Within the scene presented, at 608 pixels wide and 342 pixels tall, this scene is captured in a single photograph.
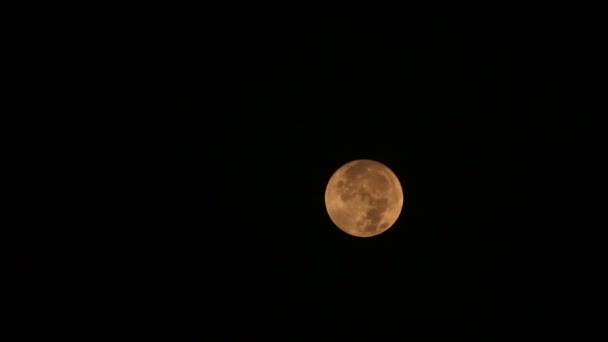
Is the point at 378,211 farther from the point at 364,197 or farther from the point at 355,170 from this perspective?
the point at 355,170

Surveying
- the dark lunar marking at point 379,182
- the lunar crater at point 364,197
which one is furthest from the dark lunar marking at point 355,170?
the dark lunar marking at point 379,182

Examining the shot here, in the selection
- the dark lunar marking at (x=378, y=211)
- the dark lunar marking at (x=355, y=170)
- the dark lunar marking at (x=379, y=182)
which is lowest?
the dark lunar marking at (x=378, y=211)

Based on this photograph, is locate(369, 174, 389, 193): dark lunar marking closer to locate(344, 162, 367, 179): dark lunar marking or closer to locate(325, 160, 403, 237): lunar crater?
locate(325, 160, 403, 237): lunar crater

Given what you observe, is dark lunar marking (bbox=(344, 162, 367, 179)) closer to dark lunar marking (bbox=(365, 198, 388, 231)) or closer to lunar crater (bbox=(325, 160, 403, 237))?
lunar crater (bbox=(325, 160, 403, 237))

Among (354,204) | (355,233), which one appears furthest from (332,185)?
(355,233)

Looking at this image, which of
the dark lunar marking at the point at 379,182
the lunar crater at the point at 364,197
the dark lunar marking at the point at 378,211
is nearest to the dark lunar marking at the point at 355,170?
the lunar crater at the point at 364,197

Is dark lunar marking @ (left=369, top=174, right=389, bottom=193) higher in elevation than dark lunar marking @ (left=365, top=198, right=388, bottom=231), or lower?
higher

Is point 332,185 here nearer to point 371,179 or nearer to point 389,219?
point 371,179

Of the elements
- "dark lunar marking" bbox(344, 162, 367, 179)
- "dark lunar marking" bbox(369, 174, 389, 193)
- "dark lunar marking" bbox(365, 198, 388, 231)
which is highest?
"dark lunar marking" bbox(344, 162, 367, 179)

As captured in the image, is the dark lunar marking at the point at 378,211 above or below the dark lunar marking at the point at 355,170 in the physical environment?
below

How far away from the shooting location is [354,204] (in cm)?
375

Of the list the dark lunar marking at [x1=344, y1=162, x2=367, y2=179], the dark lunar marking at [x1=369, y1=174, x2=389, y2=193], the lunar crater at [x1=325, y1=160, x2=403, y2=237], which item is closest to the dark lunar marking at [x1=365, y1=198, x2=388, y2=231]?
the lunar crater at [x1=325, y1=160, x2=403, y2=237]

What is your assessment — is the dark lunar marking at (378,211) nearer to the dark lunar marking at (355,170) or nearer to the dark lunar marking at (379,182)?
the dark lunar marking at (379,182)

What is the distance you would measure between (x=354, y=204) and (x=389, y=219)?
0.43 m
